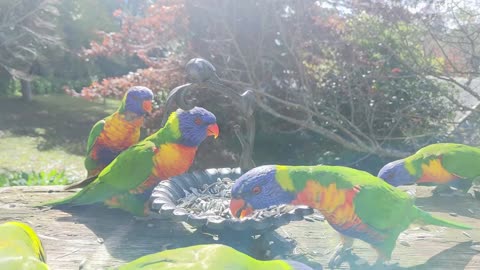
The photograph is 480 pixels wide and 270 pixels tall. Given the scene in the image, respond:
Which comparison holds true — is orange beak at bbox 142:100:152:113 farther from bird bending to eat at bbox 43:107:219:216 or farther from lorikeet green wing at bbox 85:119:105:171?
bird bending to eat at bbox 43:107:219:216

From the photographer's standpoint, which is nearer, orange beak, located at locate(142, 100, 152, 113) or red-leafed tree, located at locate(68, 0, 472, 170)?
orange beak, located at locate(142, 100, 152, 113)

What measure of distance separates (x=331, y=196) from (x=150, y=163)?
91cm

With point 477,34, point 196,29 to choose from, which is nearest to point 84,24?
point 196,29

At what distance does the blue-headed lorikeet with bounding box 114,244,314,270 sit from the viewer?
2.49 feet

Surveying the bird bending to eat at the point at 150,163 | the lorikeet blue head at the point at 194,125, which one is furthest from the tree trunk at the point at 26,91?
the lorikeet blue head at the point at 194,125

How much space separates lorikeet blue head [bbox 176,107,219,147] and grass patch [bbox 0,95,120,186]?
9.03ft

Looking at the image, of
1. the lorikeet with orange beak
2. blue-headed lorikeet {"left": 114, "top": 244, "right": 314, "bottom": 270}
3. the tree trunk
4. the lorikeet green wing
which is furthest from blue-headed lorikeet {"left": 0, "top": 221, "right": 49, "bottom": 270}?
the tree trunk

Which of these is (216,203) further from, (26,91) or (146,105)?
(26,91)

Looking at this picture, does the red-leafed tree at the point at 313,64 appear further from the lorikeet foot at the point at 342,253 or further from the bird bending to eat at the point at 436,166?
the lorikeet foot at the point at 342,253

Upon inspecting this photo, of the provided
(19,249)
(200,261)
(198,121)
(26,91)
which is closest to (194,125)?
(198,121)

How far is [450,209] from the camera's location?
2.49 m

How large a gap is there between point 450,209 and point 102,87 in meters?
4.65

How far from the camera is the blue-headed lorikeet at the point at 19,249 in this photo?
84 centimetres

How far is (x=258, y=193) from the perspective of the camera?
154cm
